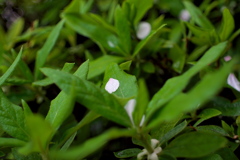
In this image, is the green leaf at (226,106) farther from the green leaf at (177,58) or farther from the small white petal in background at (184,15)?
→ the small white petal in background at (184,15)

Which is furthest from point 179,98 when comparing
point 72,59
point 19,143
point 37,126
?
point 72,59

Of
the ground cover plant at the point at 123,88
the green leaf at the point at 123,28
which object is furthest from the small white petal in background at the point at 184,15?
the green leaf at the point at 123,28

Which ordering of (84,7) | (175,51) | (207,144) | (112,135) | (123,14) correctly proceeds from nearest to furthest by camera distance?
1. (112,135)
2. (207,144)
3. (123,14)
4. (175,51)
5. (84,7)

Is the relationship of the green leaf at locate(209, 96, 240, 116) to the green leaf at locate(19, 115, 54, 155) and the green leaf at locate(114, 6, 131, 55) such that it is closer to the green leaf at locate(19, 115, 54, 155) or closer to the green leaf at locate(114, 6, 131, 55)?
the green leaf at locate(114, 6, 131, 55)

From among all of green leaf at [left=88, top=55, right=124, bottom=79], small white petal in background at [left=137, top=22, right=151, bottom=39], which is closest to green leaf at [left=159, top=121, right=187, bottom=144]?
green leaf at [left=88, top=55, right=124, bottom=79]

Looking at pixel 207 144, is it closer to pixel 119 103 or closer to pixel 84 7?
pixel 119 103

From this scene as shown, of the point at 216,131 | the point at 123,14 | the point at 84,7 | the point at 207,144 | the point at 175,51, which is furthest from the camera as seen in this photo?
the point at 84,7
